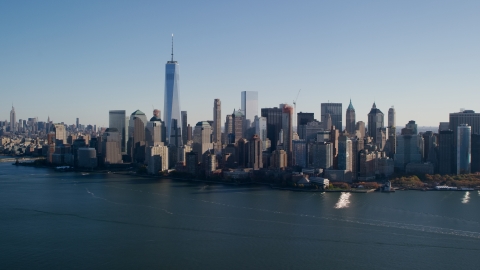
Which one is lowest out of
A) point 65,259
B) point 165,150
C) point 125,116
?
point 65,259

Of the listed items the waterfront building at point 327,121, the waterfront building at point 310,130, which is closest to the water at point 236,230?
the waterfront building at point 310,130

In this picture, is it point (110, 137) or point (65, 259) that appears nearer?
point (65, 259)

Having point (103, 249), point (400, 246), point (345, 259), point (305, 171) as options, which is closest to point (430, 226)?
point (400, 246)

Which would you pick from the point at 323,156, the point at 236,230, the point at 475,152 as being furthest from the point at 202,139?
the point at 236,230

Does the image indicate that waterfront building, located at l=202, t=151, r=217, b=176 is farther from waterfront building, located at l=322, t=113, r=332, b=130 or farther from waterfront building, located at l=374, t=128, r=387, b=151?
waterfront building, located at l=322, t=113, r=332, b=130

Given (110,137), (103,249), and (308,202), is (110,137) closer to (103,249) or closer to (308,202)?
(308,202)

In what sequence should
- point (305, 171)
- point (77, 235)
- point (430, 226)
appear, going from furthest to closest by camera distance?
point (305, 171) → point (430, 226) → point (77, 235)

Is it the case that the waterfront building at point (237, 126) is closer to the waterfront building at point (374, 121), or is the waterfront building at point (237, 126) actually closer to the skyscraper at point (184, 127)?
the skyscraper at point (184, 127)

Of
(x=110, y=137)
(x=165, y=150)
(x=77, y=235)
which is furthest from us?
(x=110, y=137)

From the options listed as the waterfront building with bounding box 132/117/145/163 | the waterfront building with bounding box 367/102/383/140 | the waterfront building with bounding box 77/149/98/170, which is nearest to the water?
the waterfront building with bounding box 77/149/98/170
